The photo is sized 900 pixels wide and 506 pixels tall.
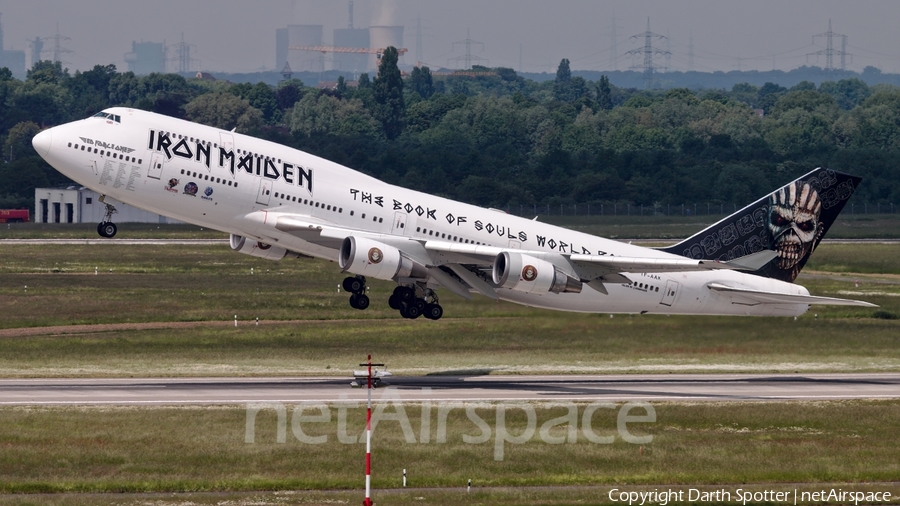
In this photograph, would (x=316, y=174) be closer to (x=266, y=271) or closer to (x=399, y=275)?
(x=399, y=275)

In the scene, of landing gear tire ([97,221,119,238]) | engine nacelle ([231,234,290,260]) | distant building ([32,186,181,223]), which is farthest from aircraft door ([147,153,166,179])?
distant building ([32,186,181,223])

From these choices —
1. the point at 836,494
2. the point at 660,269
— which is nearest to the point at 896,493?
the point at 836,494

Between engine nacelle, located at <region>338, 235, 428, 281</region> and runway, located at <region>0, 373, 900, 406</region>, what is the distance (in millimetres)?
4766

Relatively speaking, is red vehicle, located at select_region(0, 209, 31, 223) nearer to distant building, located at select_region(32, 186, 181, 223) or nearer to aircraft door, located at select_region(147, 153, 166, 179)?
distant building, located at select_region(32, 186, 181, 223)

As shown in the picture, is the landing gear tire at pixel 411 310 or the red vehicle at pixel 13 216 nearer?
the landing gear tire at pixel 411 310

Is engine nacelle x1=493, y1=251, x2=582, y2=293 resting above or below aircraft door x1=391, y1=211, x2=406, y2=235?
below

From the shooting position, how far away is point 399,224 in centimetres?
5353

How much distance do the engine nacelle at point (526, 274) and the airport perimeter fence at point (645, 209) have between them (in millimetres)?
83214

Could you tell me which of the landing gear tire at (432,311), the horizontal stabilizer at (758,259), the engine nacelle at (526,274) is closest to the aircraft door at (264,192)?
the landing gear tire at (432,311)

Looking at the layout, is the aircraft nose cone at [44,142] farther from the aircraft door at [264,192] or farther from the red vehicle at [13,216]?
the red vehicle at [13,216]

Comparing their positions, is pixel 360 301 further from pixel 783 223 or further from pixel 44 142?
pixel 783 223

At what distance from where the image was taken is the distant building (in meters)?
140

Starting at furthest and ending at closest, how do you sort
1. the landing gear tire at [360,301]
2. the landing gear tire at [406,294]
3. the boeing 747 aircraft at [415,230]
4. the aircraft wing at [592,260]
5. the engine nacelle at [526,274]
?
the landing gear tire at [360,301], the landing gear tire at [406,294], the engine nacelle at [526,274], the aircraft wing at [592,260], the boeing 747 aircraft at [415,230]

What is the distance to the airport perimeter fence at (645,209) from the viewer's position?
137875 mm
